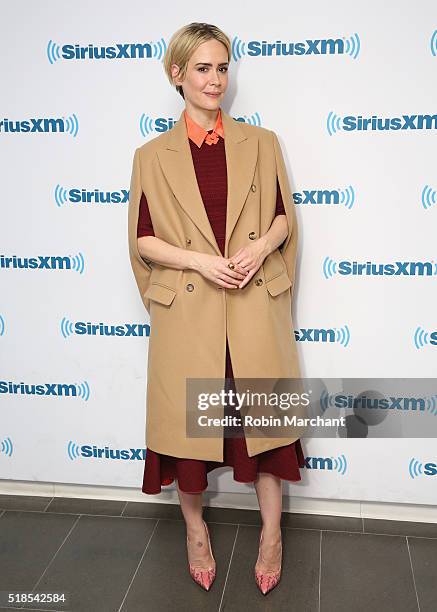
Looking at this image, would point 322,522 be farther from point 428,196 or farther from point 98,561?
point 428,196

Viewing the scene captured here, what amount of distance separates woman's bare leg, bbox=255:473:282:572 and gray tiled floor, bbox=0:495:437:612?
91 mm

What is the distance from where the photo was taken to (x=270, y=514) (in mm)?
2771

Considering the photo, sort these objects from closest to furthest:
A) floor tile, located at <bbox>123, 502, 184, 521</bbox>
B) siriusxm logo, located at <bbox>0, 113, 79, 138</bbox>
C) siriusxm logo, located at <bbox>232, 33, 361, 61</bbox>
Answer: siriusxm logo, located at <bbox>232, 33, 361, 61</bbox>
siriusxm logo, located at <bbox>0, 113, 79, 138</bbox>
floor tile, located at <bbox>123, 502, 184, 521</bbox>

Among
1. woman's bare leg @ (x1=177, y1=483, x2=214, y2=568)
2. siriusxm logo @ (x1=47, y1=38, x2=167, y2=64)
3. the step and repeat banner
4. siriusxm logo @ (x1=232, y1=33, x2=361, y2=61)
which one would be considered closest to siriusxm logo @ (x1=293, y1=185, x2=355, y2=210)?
the step and repeat banner

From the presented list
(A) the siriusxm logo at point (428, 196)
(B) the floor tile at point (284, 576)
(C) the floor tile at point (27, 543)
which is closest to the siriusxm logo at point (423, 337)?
(A) the siriusxm logo at point (428, 196)

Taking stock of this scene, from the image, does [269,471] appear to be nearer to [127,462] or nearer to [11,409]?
[127,462]

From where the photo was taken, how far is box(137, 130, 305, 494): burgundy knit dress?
100 inches

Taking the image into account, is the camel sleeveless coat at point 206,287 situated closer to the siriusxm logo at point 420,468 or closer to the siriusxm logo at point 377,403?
the siriusxm logo at point 377,403

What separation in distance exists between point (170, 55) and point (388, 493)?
1.78 metres

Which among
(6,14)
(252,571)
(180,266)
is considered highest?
(6,14)

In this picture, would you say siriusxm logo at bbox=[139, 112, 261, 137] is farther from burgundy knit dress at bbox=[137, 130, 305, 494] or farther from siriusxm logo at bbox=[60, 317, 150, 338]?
siriusxm logo at bbox=[60, 317, 150, 338]

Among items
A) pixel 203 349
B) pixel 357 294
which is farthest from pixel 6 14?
pixel 357 294

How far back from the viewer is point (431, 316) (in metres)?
2.86

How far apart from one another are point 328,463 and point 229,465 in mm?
512
